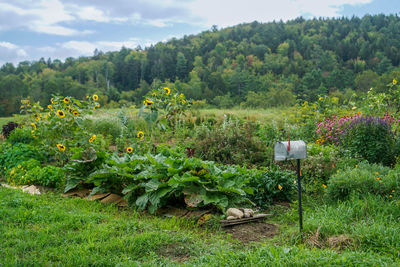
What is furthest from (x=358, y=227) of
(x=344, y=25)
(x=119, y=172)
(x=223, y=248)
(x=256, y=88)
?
(x=344, y=25)

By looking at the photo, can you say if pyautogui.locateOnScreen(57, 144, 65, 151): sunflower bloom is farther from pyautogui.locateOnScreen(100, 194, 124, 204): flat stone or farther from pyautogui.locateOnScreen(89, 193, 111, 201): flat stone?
pyautogui.locateOnScreen(100, 194, 124, 204): flat stone

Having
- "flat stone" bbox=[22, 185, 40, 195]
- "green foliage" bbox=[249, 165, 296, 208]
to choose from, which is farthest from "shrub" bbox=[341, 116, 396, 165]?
"flat stone" bbox=[22, 185, 40, 195]

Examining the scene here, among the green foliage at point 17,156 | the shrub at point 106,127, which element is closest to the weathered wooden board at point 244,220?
the green foliage at point 17,156

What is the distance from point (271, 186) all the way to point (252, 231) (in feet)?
3.67

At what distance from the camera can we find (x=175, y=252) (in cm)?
276

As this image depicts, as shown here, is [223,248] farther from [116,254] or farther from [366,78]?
[366,78]

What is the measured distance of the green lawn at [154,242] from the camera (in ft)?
8.00

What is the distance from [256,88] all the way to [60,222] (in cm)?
3658

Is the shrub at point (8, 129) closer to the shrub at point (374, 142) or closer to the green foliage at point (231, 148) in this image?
the green foliage at point (231, 148)

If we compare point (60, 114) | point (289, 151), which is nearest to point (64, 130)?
point (60, 114)

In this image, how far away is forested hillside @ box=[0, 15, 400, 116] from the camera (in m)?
34.2

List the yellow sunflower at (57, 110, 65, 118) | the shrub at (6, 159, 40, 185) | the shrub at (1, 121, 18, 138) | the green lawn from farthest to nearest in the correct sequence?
the shrub at (1, 121, 18, 138), the yellow sunflower at (57, 110, 65, 118), the shrub at (6, 159, 40, 185), the green lawn

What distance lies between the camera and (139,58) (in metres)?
49.0

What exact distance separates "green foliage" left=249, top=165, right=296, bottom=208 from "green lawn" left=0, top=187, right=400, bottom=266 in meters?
0.60
